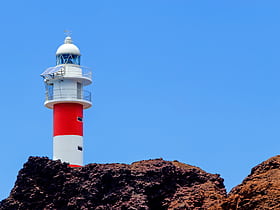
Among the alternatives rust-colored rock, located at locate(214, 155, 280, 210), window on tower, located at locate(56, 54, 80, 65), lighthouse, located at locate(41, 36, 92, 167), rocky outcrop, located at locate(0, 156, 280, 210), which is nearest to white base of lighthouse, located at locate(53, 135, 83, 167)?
lighthouse, located at locate(41, 36, 92, 167)

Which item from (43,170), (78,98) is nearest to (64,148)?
(78,98)

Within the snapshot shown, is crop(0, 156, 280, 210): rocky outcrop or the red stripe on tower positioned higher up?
the red stripe on tower

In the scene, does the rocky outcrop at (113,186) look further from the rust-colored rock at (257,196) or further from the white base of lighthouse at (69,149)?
the white base of lighthouse at (69,149)

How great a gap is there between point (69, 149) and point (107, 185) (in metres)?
22.0

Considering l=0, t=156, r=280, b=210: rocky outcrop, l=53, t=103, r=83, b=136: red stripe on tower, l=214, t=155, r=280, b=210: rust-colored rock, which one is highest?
l=53, t=103, r=83, b=136: red stripe on tower

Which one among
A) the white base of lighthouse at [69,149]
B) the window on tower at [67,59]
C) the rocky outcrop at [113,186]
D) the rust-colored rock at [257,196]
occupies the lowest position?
the rust-colored rock at [257,196]

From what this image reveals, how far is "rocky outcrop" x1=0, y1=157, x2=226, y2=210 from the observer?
2736 cm

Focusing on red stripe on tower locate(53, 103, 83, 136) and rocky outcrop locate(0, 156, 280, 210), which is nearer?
rocky outcrop locate(0, 156, 280, 210)

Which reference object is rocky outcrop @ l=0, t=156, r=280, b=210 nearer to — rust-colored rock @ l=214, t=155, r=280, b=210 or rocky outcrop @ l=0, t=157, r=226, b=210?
rocky outcrop @ l=0, t=157, r=226, b=210

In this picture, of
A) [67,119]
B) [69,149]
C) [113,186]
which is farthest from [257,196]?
[67,119]

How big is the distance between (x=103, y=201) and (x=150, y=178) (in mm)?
1921

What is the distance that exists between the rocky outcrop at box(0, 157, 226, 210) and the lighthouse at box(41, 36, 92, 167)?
19930mm

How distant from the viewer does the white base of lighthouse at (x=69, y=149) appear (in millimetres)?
49656

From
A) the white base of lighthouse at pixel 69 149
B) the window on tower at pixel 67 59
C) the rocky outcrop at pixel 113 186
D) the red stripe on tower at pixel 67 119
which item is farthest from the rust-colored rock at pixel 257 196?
the window on tower at pixel 67 59
